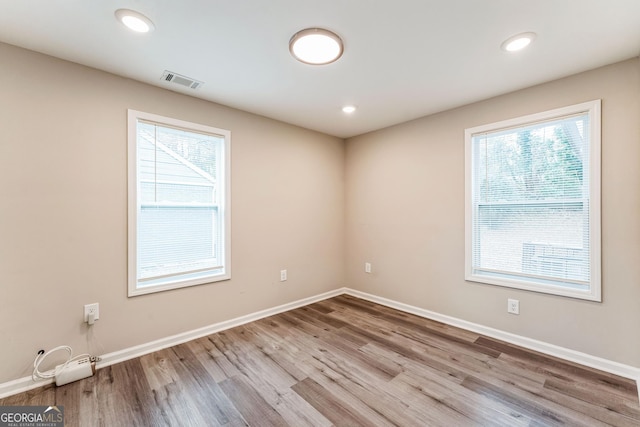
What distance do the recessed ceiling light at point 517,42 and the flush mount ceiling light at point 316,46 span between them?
1.16m

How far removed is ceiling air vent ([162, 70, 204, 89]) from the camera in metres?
2.35

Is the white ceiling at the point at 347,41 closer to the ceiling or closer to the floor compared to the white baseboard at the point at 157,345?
closer to the ceiling

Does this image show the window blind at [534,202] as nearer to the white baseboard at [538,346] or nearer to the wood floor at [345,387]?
the white baseboard at [538,346]

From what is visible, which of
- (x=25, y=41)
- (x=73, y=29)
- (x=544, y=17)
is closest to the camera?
(x=544, y=17)

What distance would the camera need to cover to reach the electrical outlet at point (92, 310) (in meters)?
2.19

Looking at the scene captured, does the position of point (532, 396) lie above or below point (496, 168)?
below

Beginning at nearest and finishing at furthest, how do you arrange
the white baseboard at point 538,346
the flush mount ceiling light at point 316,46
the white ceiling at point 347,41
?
the white ceiling at point 347,41
the flush mount ceiling light at point 316,46
the white baseboard at point 538,346

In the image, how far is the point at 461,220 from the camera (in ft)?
9.93

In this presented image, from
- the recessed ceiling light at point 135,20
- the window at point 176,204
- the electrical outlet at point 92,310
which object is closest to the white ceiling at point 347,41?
the recessed ceiling light at point 135,20

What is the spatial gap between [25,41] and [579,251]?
4.60 meters

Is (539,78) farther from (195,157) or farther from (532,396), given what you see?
(195,157)

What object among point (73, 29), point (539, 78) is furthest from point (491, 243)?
point (73, 29)

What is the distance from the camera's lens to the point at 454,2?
5.07 ft

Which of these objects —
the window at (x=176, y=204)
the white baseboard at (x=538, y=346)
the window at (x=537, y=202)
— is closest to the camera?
the white baseboard at (x=538, y=346)
